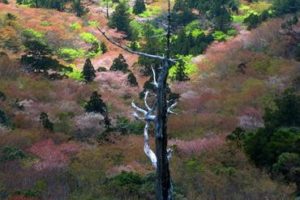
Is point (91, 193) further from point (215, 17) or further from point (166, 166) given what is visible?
point (215, 17)

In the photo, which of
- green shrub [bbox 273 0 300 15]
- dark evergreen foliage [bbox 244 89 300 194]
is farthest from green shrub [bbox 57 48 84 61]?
dark evergreen foliage [bbox 244 89 300 194]

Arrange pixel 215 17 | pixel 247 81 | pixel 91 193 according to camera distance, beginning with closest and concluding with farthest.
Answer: pixel 91 193 < pixel 247 81 < pixel 215 17

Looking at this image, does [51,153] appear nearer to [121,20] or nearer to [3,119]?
[3,119]

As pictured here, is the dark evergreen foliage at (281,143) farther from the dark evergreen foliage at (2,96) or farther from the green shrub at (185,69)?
the green shrub at (185,69)

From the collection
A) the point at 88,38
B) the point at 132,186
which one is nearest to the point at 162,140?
the point at 132,186

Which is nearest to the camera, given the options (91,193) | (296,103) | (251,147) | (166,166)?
(166,166)

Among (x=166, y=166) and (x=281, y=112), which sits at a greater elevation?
(x=166, y=166)

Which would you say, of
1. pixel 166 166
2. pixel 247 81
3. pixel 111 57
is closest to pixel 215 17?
pixel 111 57

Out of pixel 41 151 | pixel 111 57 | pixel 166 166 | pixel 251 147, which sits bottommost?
pixel 111 57
